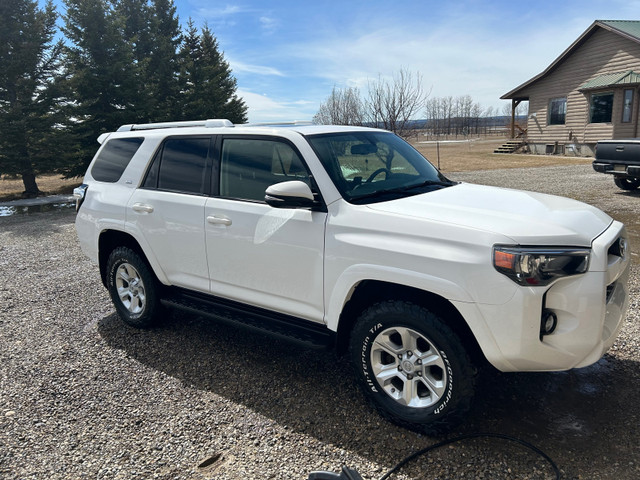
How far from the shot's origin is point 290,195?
313 centimetres

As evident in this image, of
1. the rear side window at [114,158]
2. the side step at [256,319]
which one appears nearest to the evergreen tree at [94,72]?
the rear side window at [114,158]

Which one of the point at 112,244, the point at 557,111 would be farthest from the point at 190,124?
the point at 557,111

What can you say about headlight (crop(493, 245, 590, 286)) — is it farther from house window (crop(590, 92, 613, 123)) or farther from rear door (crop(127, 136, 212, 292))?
house window (crop(590, 92, 613, 123))

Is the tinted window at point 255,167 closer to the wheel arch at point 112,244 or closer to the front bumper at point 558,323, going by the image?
the wheel arch at point 112,244

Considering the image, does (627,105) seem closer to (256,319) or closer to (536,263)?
(536,263)

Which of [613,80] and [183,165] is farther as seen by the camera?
[613,80]

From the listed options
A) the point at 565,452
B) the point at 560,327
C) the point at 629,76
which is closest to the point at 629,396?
the point at 565,452

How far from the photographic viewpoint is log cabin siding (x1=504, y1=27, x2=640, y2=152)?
22312 mm

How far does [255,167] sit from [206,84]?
23372mm

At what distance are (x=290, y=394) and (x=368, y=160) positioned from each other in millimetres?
1874

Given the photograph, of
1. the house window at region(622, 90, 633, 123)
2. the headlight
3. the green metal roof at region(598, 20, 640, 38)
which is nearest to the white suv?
the headlight

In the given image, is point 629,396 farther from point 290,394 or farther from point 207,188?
point 207,188

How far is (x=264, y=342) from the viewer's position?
4488 mm

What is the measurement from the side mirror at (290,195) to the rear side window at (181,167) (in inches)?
40.9
